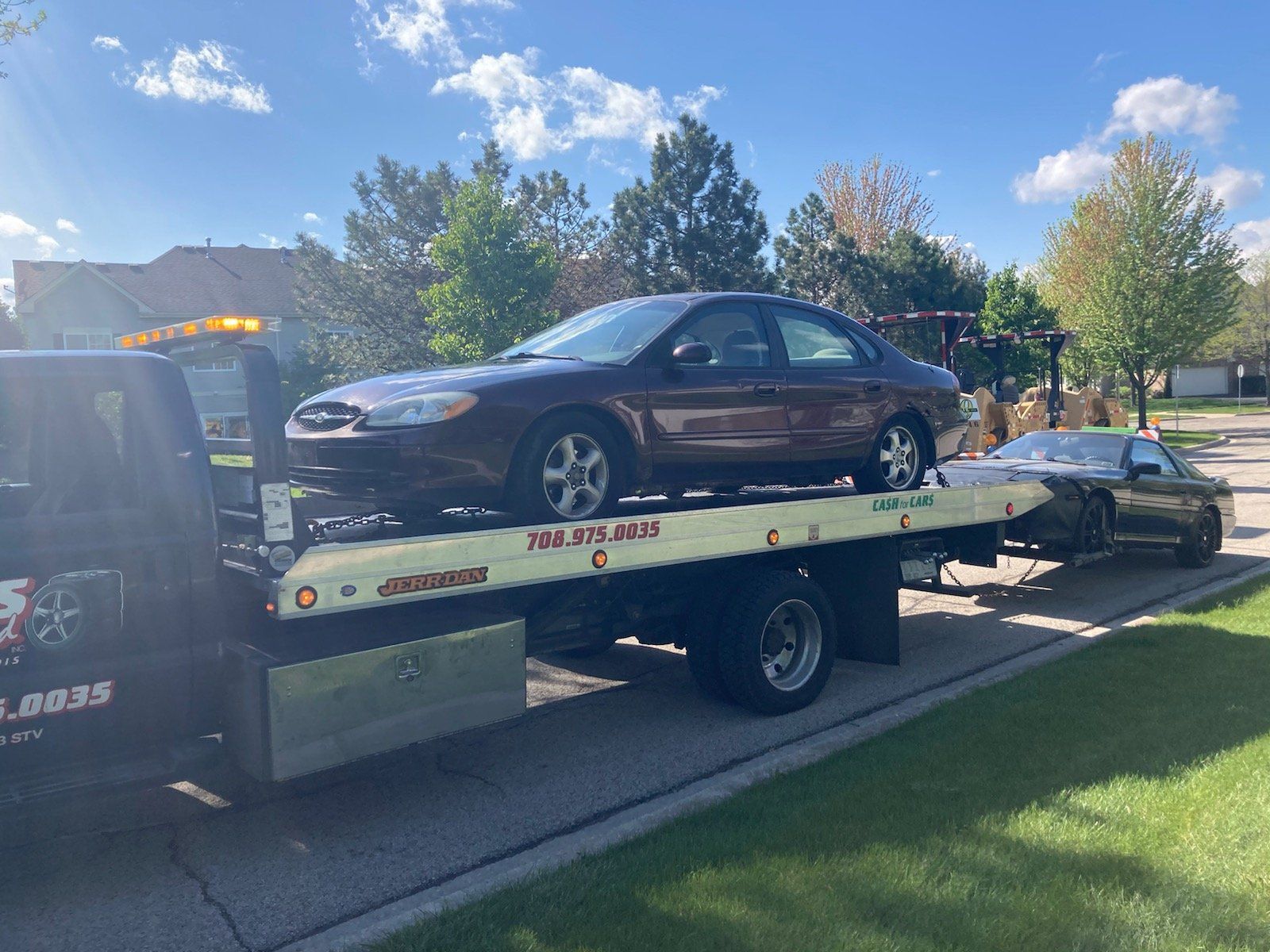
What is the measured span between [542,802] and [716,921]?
1670mm

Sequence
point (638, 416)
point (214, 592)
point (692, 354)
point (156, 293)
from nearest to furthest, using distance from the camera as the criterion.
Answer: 1. point (214, 592)
2. point (638, 416)
3. point (692, 354)
4. point (156, 293)

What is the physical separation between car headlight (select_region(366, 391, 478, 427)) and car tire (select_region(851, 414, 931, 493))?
10.5 ft

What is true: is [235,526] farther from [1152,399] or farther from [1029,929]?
[1152,399]

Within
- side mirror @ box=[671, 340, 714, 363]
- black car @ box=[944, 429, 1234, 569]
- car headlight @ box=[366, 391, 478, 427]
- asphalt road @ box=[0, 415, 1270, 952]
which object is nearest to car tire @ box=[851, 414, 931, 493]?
asphalt road @ box=[0, 415, 1270, 952]

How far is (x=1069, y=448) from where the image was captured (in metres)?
10.7

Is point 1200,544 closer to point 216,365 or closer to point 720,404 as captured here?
point 720,404

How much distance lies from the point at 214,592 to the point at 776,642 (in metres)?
3.52

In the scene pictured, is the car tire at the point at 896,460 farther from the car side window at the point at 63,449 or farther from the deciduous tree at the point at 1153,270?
the deciduous tree at the point at 1153,270

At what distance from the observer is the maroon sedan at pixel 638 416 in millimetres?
4641

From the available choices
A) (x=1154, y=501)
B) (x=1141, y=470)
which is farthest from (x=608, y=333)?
(x=1154, y=501)

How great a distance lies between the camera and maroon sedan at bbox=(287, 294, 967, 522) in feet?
15.2

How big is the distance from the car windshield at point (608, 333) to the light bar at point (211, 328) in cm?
189

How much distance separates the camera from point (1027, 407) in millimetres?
23203

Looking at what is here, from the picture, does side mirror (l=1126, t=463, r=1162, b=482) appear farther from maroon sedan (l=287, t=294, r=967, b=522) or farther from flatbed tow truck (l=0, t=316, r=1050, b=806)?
flatbed tow truck (l=0, t=316, r=1050, b=806)
